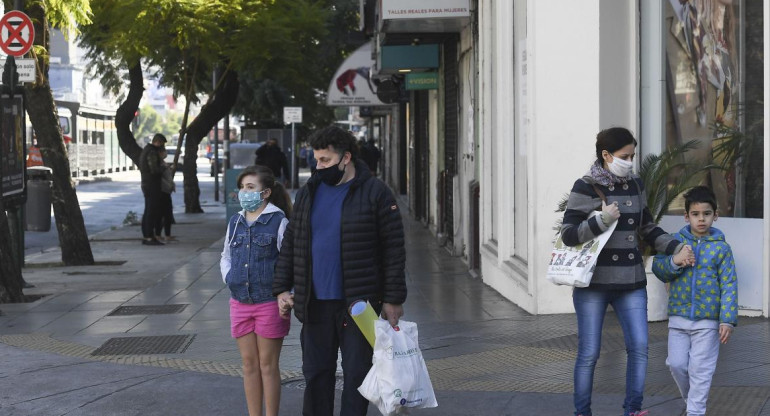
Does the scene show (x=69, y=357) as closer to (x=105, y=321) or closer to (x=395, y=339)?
(x=105, y=321)

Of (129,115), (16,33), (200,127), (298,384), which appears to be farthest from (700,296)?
(200,127)

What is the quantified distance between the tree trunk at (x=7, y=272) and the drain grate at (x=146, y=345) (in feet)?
9.51

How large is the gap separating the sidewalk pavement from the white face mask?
4.94ft

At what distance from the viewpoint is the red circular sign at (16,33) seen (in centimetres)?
1296

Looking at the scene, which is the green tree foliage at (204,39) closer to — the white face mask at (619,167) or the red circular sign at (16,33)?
the red circular sign at (16,33)

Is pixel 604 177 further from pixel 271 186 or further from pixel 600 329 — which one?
pixel 271 186

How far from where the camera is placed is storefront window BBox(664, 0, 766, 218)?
9648 mm

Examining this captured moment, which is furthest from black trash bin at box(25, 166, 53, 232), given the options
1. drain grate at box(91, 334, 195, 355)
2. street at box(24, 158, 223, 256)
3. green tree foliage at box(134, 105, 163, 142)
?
green tree foliage at box(134, 105, 163, 142)

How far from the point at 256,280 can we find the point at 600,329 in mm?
1774

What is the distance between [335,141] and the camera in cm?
569

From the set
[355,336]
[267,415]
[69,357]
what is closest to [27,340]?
[69,357]

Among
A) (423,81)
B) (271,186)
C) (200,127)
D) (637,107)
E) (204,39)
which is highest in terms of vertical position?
(204,39)

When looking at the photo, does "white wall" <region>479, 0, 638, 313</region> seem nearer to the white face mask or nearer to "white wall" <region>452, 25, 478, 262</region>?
"white wall" <region>452, 25, 478, 262</region>

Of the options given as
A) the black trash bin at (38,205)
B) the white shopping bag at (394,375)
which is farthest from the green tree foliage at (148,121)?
the white shopping bag at (394,375)
